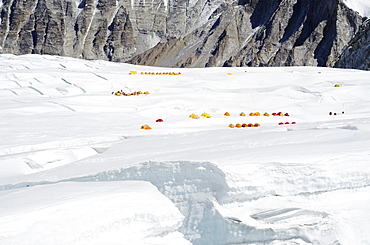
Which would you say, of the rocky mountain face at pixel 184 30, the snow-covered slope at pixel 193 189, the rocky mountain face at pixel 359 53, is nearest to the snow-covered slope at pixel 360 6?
the rocky mountain face at pixel 184 30

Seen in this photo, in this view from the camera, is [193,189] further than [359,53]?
No

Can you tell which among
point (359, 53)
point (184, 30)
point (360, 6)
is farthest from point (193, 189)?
point (184, 30)

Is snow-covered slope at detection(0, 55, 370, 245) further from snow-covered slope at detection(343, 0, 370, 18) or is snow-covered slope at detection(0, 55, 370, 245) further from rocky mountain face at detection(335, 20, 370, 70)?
snow-covered slope at detection(343, 0, 370, 18)

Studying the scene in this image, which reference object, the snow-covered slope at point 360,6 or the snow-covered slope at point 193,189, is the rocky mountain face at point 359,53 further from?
the snow-covered slope at point 193,189

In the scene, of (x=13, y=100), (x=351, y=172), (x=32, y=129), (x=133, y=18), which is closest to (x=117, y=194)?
(x=351, y=172)

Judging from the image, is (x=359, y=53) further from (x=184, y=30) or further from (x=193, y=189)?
(x=184, y=30)
